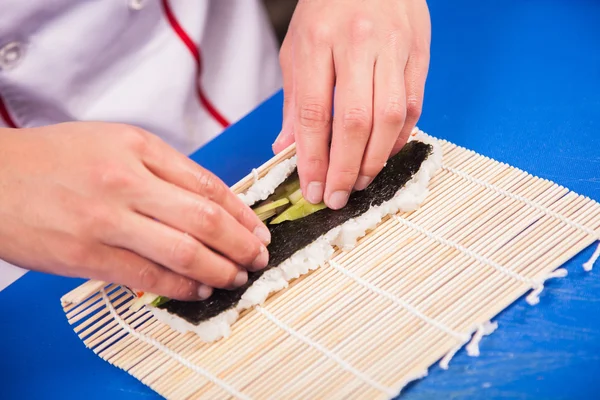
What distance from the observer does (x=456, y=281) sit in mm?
1471

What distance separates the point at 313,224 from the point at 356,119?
0.27 metres

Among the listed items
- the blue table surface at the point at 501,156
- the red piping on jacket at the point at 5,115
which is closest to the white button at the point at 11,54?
the red piping on jacket at the point at 5,115

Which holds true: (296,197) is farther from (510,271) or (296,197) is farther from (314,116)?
(510,271)

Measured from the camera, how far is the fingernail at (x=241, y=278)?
1451mm

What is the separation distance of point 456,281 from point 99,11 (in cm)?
123

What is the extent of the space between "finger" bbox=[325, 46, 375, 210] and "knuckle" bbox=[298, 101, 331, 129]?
0.03 metres

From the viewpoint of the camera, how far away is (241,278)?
4.79ft

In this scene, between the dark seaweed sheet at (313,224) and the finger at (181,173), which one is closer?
the finger at (181,173)

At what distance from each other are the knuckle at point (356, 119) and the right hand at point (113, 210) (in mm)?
322

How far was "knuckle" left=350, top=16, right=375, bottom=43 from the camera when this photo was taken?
5.24 feet

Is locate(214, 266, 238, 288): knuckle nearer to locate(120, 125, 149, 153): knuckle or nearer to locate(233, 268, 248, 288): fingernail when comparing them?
locate(233, 268, 248, 288): fingernail

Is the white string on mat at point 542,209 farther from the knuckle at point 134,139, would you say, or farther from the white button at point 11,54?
the white button at point 11,54

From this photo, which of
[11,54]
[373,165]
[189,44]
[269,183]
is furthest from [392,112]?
[11,54]

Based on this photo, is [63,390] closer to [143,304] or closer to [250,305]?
[143,304]
